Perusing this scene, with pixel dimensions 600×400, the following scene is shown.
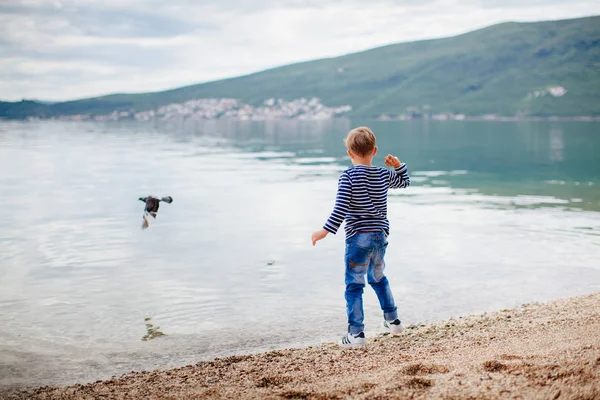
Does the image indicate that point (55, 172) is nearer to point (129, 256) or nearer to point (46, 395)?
point (129, 256)

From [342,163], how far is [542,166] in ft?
45.1

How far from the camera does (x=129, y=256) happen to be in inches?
688

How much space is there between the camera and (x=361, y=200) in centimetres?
825

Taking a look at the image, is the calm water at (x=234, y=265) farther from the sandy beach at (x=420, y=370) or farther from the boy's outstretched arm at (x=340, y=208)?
the boy's outstretched arm at (x=340, y=208)

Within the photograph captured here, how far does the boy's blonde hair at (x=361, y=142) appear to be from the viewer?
8.27m

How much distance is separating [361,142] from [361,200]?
0.70 m

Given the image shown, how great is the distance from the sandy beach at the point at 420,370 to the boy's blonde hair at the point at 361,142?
8.26ft

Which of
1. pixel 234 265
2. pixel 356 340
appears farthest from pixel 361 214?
pixel 234 265

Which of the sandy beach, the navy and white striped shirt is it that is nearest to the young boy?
the navy and white striped shirt

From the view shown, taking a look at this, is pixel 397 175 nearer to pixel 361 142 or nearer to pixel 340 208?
pixel 361 142

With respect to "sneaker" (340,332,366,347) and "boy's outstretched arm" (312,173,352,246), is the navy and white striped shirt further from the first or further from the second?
"sneaker" (340,332,366,347)

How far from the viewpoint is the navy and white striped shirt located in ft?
26.9

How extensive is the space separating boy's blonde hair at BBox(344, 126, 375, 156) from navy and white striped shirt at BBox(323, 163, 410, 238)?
0.20 metres

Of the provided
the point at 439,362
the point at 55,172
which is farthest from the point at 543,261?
the point at 55,172
